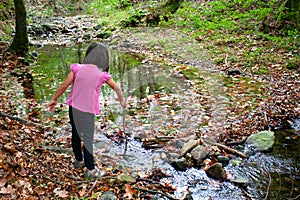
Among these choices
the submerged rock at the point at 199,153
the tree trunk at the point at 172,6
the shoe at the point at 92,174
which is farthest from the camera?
the tree trunk at the point at 172,6

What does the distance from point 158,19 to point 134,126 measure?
11035mm

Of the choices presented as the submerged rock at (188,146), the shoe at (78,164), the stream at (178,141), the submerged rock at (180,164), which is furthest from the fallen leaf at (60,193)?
the submerged rock at (188,146)

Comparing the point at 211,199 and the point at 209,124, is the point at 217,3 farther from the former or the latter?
the point at 211,199

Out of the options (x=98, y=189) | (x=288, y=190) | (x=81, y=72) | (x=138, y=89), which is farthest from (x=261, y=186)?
(x=138, y=89)

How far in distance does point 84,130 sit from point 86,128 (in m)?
0.06

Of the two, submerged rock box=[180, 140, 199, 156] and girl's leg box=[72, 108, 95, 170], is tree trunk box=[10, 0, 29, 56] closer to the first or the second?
girl's leg box=[72, 108, 95, 170]

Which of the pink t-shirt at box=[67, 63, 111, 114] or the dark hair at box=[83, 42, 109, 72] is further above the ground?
the dark hair at box=[83, 42, 109, 72]

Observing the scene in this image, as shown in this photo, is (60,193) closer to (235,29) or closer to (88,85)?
(88,85)

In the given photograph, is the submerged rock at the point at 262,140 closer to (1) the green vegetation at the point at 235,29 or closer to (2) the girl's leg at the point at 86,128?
(2) the girl's leg at the point at 86,128

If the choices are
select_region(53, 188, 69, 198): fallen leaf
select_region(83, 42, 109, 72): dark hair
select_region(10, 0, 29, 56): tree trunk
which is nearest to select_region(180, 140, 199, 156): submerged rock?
select_region(53, 188, 69, 198): fallen leaf

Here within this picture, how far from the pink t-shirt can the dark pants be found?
0.13 m

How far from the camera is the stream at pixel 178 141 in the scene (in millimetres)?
4309

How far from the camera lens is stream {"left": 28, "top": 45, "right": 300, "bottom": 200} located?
14.1ft

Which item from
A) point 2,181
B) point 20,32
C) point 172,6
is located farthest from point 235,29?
point 2,181
